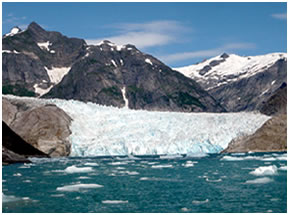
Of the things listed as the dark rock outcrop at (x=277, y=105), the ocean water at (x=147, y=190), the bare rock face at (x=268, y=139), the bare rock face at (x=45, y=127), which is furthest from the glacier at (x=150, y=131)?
the dark rock outcrop at (x=277, y=105)

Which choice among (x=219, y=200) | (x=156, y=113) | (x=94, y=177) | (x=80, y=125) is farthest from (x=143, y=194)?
(x=156, y=113)

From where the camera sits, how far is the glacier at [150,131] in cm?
4284

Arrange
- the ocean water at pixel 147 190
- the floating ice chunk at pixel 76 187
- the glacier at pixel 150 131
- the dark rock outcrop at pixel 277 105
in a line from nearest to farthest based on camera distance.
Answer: the ocean water at pixel 147 190
the floating ice chunk at pixel 76 187
the glacier at pixel 150 131
the dark rock outcrop at pixel 277 105

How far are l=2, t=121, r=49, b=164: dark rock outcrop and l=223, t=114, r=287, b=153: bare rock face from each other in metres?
16.9

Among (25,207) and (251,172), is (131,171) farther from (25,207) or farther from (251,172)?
(25,207)

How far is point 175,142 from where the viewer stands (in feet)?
141

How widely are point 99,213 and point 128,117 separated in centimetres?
3360

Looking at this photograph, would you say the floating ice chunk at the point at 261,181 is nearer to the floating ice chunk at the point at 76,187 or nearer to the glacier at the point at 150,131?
the floating ice chunk at the point at 76,187

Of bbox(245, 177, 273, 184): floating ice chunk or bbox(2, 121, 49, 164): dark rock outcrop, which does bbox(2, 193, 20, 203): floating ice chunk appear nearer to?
bbox(245, 177, 273, 184): floating ice chunk

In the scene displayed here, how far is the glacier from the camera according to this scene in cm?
4284

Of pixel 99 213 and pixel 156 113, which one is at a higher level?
pixel 156 113

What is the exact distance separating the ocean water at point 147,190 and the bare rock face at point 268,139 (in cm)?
1552

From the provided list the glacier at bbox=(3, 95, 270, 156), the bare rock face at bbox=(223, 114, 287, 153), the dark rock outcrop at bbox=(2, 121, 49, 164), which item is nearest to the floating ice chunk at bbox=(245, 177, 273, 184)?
the dark rock outcrop at bbox=(2, 121, 49, 164)

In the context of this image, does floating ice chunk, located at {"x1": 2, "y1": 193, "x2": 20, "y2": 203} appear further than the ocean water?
Yes
